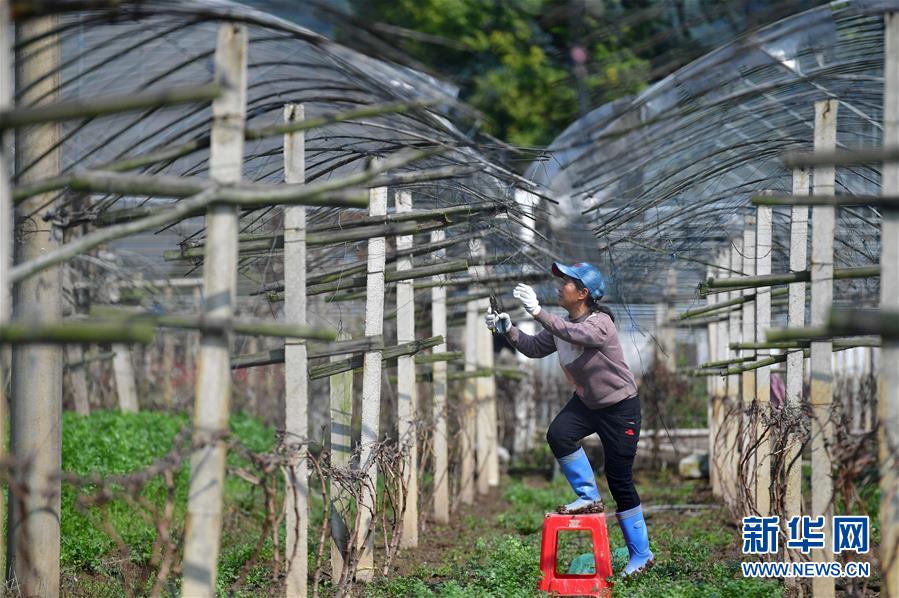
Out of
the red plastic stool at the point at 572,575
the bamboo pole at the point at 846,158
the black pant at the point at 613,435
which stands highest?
the bamboo pole at the point at 846,158

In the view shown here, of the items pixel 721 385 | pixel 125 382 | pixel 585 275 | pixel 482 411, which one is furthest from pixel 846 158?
pixel 125 382

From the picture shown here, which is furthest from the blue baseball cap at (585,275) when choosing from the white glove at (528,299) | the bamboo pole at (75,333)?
the bamboo pole at (75,333)

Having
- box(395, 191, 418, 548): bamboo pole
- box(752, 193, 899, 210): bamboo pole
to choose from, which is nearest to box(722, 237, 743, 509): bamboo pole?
box(395, 191, 418, 548): bamboo pole

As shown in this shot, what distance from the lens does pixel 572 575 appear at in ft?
23.0

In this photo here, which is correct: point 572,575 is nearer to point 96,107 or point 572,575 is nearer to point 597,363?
point 597,363

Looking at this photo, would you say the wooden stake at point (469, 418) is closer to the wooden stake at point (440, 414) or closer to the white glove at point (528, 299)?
the wooden stake at point (440, 414)

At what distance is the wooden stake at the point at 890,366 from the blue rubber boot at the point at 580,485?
8.44 feet

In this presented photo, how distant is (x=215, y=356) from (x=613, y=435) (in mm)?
3619

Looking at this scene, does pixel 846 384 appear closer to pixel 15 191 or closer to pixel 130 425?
pixel 130 425

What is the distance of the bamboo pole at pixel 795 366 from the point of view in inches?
273

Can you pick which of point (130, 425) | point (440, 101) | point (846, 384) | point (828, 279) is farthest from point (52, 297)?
point (846, 384)

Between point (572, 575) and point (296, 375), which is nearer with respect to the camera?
point (296, 375)

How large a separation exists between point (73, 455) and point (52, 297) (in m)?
5.22

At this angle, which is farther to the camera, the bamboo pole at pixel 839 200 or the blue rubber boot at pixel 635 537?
the blue rubber boot at pixel 635 537
